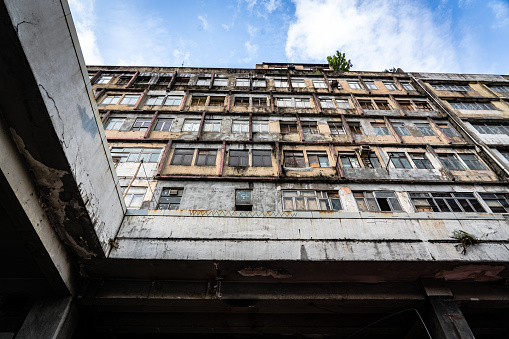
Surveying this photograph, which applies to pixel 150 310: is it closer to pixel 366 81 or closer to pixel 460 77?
pixel 366 81

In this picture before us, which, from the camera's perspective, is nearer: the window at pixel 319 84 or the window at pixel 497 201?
the window at pixel 497 201

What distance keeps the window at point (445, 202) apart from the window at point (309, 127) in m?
5.70

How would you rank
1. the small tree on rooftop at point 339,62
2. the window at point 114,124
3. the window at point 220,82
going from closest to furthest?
the window at point 114,124
the window at point 220,82
the small tree on rooftop at point 339,62

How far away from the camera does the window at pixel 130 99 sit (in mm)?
15141

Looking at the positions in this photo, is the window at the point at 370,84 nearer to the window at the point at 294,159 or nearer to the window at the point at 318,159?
the window at the point at 318,159

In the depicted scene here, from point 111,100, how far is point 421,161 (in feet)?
58.2

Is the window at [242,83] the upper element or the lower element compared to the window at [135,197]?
upper

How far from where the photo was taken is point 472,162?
12.5 metres

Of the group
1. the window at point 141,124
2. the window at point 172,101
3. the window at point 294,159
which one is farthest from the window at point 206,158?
the window at point 172,101

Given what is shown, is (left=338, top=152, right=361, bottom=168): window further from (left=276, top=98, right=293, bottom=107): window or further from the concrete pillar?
the concrete pillar

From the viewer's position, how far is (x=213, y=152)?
40.5ft

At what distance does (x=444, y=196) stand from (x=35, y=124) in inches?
535

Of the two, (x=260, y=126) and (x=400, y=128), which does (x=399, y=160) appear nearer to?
(x=400, y=128)

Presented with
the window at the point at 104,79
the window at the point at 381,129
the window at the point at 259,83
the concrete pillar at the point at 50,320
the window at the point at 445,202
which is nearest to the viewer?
the concrete pillar at the point at 50,320
